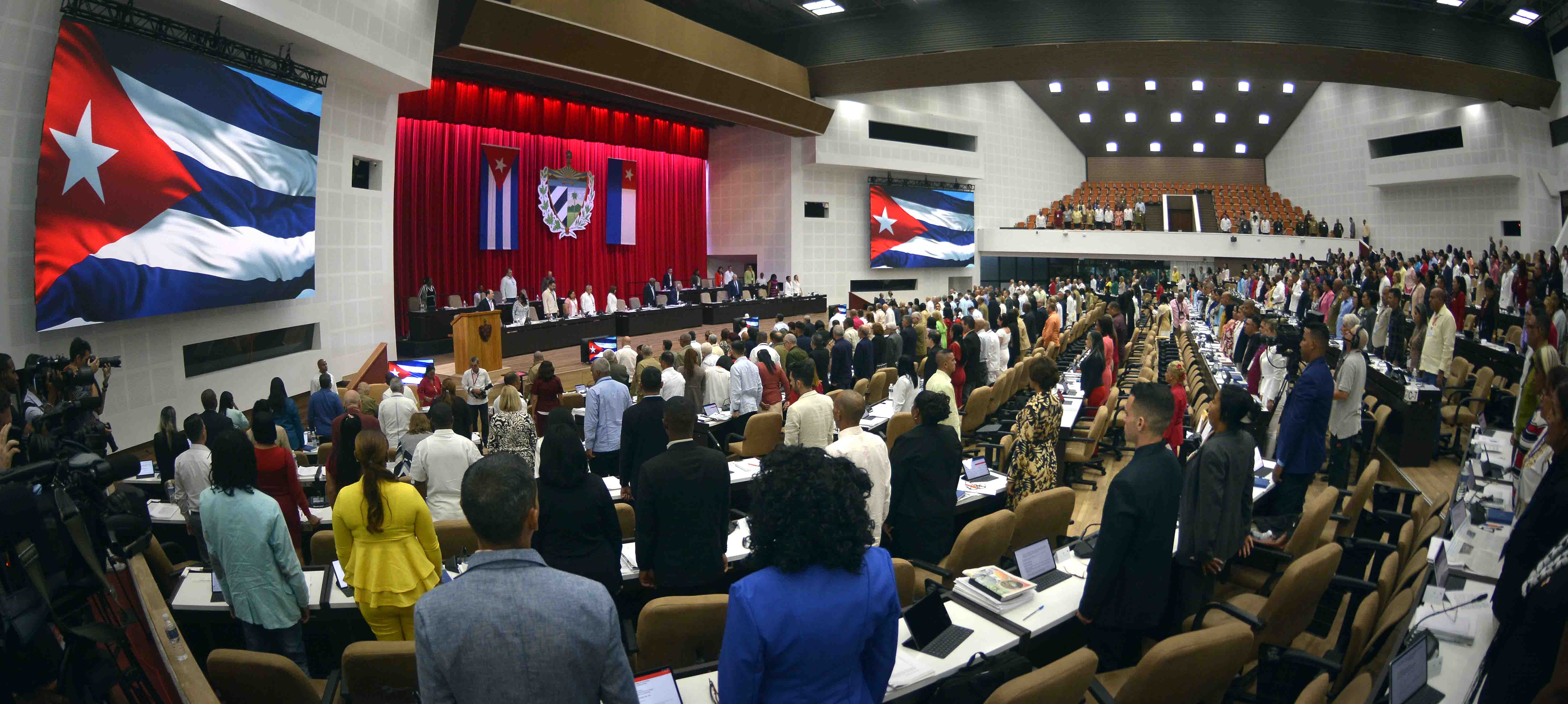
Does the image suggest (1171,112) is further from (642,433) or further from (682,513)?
(682,513)

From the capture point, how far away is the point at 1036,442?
4.96 metres

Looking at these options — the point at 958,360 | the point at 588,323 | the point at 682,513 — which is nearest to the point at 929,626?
the point at 682,513

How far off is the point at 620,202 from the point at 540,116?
290 cm

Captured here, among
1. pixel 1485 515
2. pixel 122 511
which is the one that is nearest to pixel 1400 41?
pixel 1485 515

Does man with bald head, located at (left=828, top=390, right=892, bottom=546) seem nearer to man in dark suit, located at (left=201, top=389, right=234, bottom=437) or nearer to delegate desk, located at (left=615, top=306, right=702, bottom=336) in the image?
man in dark suit, located at (left=201, top=389, right=234, bottom=437)

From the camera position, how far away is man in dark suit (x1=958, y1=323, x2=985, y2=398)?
368 inches

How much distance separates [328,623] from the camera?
3.88m

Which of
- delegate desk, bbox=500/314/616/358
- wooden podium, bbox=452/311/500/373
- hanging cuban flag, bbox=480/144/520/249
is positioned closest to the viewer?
wooden podium, bbox=452/311/500/373

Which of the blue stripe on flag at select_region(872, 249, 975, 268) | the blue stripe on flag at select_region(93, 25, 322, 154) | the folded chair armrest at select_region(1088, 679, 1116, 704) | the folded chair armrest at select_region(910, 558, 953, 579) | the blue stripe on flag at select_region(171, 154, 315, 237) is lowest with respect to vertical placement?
the folded chair armrest at select_region(1088, 679, 1116, 704)

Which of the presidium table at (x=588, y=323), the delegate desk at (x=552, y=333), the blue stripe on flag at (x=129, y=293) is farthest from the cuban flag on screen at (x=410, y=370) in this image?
the blue stripe on flag at (x=129, y=293)

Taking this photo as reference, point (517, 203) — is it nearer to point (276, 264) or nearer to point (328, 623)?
point (276, 264)

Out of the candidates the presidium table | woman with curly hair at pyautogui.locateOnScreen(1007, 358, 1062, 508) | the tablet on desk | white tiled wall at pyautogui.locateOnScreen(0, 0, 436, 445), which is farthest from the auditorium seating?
the tablet on desk

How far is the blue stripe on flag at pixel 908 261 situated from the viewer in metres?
22.6

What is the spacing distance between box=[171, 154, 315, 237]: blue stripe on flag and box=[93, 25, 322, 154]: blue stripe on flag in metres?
0.57
